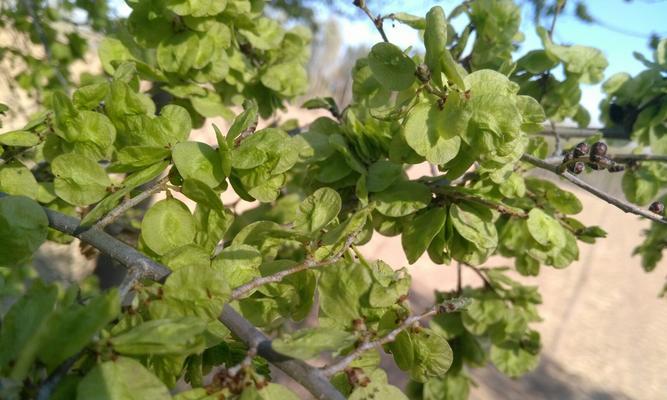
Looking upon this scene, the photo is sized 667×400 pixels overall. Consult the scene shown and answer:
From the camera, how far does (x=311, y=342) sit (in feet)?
1.74

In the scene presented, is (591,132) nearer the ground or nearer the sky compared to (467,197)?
nearer the sky

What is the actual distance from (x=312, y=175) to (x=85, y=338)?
66 cm

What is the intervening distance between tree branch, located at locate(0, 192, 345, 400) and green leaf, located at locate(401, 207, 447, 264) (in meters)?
0.42

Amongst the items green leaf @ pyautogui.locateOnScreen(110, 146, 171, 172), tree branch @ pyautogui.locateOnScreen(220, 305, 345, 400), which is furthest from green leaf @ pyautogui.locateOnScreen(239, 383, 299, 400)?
green leaf @ pyautogui.locateOnScreen(110, 146, 171, 172)

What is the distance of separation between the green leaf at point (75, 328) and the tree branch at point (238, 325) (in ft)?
0.39

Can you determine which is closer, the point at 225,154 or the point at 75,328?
the point at 75,328

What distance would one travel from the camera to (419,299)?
571 cm

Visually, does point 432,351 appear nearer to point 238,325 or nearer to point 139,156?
point 238,325

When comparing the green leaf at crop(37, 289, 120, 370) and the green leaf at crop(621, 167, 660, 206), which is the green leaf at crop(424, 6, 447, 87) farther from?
the green leaf at crop(621, 167, 660, 206)

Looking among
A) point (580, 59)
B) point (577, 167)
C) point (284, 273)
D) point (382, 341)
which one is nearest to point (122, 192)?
point (284, 273)

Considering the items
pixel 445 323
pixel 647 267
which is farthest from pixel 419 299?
pixel 445 323

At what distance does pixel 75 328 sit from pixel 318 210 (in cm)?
35

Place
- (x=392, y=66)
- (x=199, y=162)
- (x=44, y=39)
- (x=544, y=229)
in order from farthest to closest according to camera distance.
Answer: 1. (x=44, y=39)
2. (x=544, y=229)
3. (x=392, y=66)
4. (x=199, y=162)

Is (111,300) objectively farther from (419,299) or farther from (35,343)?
(419,299)
